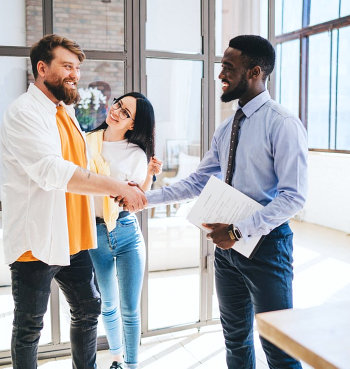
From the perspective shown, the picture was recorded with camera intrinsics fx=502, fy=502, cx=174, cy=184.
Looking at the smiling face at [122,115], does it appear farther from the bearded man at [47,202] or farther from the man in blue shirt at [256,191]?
the man in blue shirt at [256,191]

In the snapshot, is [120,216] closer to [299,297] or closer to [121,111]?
[121,111]

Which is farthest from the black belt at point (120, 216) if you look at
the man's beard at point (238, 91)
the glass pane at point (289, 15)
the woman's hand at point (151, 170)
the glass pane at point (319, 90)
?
the glass pane at point (289, 15)

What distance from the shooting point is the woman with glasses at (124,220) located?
2.30 metres

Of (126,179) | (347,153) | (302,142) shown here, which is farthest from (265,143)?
(347,153)

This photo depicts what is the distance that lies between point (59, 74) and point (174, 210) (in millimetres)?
1468

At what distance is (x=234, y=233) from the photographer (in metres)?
1.74

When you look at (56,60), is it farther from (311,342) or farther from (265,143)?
(311,342)

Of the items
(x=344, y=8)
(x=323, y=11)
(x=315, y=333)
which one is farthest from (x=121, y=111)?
(x=323, y=11)

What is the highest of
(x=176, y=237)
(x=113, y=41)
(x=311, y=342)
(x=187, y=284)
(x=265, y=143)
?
(x=113, y=41)

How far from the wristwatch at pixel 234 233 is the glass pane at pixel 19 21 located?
1.59m

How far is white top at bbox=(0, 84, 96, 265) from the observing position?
1782 millimetres

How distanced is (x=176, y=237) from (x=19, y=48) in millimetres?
1459

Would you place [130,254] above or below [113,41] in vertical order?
below

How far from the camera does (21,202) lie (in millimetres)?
1834
